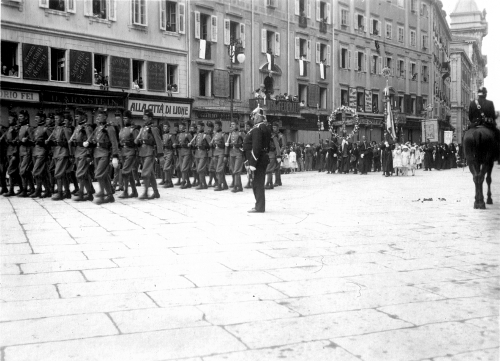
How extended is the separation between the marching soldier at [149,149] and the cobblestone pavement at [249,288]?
3.73m

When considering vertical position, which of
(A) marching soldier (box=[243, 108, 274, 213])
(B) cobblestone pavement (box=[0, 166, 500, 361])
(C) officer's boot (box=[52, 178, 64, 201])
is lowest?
(B) cobblestone pavement (box=[0, 166, 500, 361])

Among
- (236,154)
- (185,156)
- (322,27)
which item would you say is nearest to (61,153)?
(236,154)

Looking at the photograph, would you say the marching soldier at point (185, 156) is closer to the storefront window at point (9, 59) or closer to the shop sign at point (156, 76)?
the storefront window at point (9, 59)

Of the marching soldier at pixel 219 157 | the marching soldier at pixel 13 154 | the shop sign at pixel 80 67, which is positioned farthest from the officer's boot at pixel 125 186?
the shop sign at pixel 80 67

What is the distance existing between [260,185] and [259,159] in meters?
0.51

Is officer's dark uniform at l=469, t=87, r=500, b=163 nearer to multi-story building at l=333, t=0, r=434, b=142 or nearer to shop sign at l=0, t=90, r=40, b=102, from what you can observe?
shop sign at l=0, t=90, r=40, b=102

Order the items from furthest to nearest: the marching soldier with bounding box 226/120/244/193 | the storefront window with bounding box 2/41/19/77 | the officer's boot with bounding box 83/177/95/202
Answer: the storefront window with bounding box 2/41/19/77, the marching soldier with bounding box 226/120/244/193, the officer's boot with bounding box 83/177/95/202

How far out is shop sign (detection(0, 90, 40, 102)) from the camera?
2525cm

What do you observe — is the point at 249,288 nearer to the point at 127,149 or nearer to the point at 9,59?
the point at 127,149

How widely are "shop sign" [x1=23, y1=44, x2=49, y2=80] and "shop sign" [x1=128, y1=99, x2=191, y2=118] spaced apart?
203 inches

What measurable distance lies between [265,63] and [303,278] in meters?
34.6

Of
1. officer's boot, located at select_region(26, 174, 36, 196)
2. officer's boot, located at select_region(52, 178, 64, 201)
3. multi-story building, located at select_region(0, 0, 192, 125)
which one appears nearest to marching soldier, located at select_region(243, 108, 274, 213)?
officer's boot, located at select_region(52, 178, 64, 201)

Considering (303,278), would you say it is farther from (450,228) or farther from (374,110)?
(374,110)

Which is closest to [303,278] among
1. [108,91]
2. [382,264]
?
[382,264]
